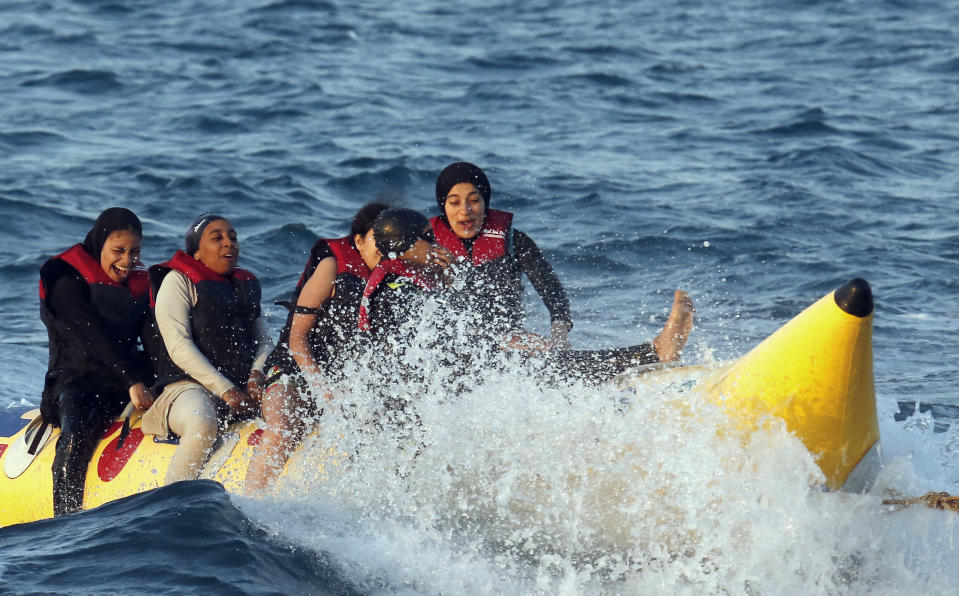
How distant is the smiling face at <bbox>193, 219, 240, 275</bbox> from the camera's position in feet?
17.1

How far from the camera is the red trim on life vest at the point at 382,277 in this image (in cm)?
480

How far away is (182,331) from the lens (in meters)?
5.16

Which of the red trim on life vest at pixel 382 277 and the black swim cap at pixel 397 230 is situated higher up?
the black swim cap at pixel 397 230

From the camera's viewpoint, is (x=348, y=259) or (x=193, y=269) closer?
(x=348, y=259)

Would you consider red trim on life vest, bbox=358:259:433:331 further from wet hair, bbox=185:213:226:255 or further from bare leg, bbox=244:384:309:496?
wet hair, bbox=185:213:226:255

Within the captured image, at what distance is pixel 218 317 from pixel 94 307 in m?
0.59

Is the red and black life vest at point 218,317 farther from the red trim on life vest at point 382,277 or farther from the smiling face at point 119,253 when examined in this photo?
the red trim on life vest at point 382,277

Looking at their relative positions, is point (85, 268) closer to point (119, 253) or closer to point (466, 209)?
point (119, 253)

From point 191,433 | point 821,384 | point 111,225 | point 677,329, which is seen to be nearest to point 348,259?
point 191,433

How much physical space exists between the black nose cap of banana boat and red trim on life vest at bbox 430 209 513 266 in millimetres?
1948

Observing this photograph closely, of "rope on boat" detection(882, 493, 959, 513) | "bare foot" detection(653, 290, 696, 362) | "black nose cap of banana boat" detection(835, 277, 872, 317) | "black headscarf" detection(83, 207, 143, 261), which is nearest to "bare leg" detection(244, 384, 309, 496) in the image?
"black headscarf" detection(83, 207, 143, 261)

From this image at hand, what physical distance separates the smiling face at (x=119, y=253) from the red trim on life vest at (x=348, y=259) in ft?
3.17

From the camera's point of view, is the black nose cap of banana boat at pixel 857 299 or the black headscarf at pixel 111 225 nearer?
the black nose cap of banana boat at pixel 857 299

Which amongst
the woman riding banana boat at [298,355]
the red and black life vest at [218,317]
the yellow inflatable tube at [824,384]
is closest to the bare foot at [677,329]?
the woman riding banana boat at [298,355]
